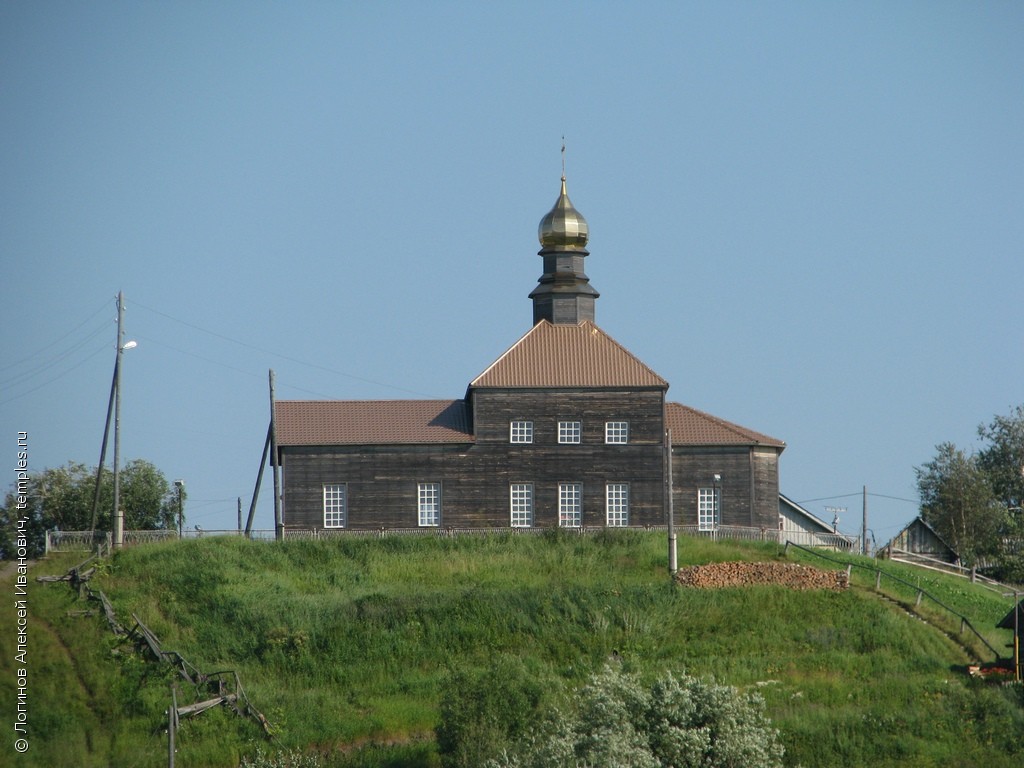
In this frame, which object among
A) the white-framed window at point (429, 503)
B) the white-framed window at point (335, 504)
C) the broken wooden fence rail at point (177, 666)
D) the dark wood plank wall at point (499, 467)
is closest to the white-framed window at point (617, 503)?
the dark wood plank wall at point (499, 467)

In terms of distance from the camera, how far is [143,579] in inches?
1837

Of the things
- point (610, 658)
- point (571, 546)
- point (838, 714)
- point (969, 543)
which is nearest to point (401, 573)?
point (571, 546)

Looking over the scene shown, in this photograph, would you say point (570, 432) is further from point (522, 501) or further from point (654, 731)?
point (654, 731)

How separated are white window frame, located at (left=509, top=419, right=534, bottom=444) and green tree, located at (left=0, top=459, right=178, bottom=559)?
12.7m

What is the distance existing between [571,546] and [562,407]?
16.9 ft

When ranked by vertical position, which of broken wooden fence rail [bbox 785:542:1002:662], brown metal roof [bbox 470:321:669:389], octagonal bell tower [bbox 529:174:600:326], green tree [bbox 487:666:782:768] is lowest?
green tree [bbox 487:666:782:768]

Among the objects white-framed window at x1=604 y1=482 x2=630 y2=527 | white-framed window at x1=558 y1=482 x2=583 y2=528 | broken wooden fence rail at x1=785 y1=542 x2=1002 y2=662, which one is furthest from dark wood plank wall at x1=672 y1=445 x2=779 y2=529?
white-framed window at x1=558 y1=482 x2=583 y2=528

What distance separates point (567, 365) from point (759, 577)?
420 inches

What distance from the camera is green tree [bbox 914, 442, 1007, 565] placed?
6744cm

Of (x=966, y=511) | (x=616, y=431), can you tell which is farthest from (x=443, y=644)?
(x=966, y=511)

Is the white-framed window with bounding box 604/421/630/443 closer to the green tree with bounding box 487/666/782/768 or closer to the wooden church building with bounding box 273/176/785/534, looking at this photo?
the wooden church building with bounding box 273/176/785/534

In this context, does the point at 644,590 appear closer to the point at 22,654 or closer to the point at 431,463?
the point at 431,463

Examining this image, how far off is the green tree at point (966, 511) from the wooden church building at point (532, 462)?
17117 millimetres

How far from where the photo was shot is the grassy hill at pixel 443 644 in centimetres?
3669
